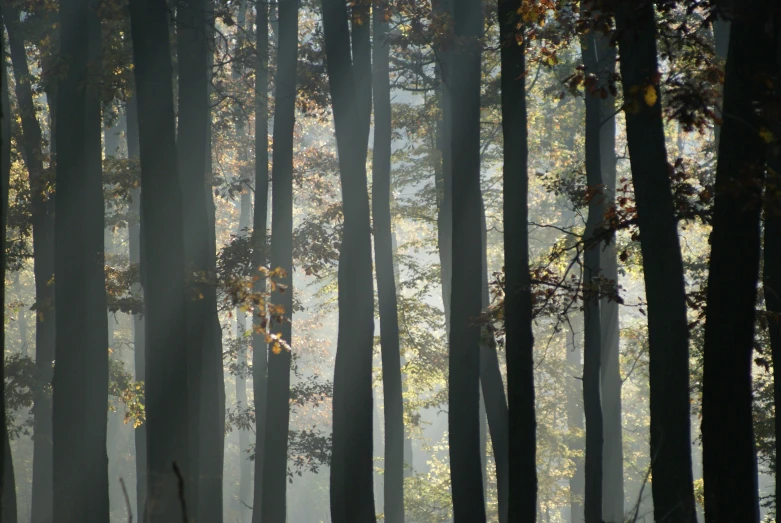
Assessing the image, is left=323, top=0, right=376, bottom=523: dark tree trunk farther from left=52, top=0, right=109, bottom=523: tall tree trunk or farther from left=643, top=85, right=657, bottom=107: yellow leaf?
left=643, top=85, right=657, bottom=107: yellow leaf

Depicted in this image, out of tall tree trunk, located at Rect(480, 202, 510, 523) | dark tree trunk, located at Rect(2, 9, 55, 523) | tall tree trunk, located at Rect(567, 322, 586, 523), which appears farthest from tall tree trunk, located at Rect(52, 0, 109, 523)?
tall tree trunk, located at Rect(567, 322, 586, 523)

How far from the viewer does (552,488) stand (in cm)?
2592

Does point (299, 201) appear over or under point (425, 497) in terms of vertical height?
over

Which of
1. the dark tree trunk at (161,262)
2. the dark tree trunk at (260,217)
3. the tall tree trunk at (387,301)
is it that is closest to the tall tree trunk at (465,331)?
the dark tree trunk at (161,262)

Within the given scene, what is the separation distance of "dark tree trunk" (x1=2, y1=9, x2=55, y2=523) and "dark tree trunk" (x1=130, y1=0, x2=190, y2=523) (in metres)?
6.74

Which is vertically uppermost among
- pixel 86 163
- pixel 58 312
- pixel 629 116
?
pixel 86 163

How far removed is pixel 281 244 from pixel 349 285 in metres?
3.29

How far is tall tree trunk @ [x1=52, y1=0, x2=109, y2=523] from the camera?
9695mm

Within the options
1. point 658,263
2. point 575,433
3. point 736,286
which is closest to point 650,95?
point 658,263

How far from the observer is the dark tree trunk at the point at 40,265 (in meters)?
14.3

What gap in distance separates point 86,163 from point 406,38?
6.57 metres

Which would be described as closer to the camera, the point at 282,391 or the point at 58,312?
Answer: the point at 58,312

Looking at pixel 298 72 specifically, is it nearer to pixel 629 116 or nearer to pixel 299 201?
pixel 629 116

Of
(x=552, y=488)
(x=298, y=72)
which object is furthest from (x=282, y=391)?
(x=552, y=488)
